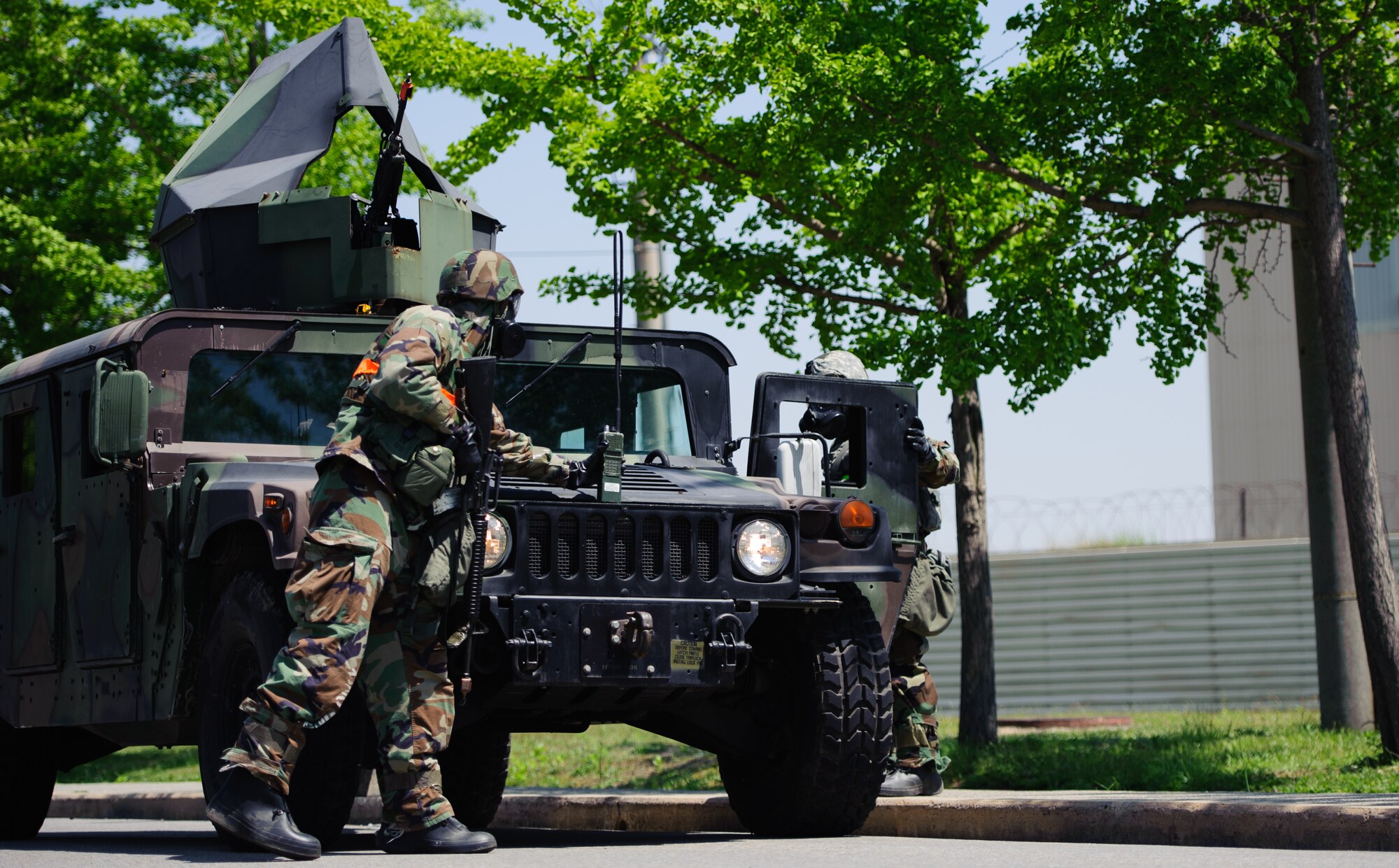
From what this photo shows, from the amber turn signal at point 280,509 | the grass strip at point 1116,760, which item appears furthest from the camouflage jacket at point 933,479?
the amber turn signal at point 280,509

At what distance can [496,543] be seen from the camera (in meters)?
6.47

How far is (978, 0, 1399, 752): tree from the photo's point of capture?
9938mm

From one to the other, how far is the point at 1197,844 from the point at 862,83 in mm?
5370

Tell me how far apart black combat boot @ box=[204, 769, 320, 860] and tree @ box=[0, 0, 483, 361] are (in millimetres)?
12784

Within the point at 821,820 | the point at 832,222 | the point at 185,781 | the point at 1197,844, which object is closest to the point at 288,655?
the point at 821,820

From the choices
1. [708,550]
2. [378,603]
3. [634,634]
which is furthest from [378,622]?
[708,550]

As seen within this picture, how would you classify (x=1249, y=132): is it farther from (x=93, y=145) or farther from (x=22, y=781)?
(x=93, y=145)

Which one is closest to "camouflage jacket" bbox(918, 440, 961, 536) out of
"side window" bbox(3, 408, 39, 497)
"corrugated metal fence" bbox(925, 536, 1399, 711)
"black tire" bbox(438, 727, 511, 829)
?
"black tire" bbox(438, 727, 511, 829)

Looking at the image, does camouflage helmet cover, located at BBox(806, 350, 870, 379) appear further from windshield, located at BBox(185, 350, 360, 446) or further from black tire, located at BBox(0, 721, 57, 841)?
black tire, located at BBox(0, 721, 57, 841)

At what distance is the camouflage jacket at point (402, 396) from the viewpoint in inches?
239

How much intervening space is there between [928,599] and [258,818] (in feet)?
12.2

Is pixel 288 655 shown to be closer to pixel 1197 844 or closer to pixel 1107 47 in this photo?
pixel 1197 844

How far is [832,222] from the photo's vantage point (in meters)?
12.5

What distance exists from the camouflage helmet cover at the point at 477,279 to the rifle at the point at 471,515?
0.27 m
